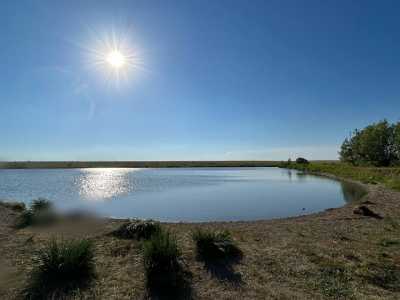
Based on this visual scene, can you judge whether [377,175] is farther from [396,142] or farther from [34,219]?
[34,219]

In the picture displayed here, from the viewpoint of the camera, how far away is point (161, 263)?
5668 millimetres

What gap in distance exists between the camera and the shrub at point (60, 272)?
488 centimetres

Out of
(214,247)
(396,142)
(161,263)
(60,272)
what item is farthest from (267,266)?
(396,142)

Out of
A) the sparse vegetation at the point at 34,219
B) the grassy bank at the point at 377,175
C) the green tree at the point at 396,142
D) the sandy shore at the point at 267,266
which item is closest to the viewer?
the sandy shore at the point at 267,266

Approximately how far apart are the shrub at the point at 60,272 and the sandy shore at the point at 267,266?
0.83 ft

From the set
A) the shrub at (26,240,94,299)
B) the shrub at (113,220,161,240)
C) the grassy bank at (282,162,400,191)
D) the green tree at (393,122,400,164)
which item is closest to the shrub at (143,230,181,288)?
the shrub at (26,240,94,299)

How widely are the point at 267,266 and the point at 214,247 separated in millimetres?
1368

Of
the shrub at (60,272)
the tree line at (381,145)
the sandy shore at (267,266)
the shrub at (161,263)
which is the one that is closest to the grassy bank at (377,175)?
the tree line at (381,145)

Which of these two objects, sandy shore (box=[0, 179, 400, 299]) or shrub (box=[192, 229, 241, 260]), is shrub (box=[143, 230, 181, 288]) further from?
shrub (box=[192, 229, 241, 260])

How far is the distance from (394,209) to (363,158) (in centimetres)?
5568

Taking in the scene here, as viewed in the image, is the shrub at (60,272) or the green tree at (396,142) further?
the green tree at (396,142)

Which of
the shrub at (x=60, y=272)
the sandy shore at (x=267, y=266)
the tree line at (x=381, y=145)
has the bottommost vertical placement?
the sandy shore at (x=267, y=266)

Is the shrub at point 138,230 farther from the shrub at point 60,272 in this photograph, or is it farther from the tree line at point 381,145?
the tree line at point 381,145

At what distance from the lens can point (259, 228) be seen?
34.0 ft
